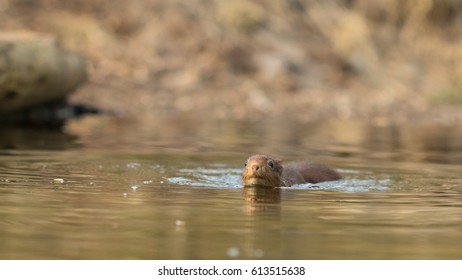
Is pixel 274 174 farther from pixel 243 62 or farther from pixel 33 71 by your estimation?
pixel 243 62

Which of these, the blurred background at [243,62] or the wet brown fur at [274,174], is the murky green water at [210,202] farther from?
the blurred background at [243,62]

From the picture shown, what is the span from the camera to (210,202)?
9.79 metres

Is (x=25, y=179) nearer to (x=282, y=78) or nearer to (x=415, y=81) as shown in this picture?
(x=282, y=78)

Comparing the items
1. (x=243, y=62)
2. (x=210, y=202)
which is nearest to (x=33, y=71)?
(x=243, y=62)

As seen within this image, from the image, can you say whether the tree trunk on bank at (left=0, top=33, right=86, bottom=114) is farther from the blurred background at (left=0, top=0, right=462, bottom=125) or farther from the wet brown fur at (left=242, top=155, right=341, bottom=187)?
the wet brown fur at (left=242, top=155, right=341, bottom=187)

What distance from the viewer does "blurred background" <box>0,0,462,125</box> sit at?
25969 millimetres

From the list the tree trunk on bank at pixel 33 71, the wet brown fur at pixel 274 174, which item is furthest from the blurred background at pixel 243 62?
the wet brown fur at pixel 274 174

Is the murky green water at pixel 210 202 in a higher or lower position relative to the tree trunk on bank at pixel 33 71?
lower

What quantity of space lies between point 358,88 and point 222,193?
1790 cm

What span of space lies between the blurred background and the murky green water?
790 centimetres

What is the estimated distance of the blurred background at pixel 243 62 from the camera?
26.0 meters

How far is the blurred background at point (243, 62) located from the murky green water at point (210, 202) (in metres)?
7.90

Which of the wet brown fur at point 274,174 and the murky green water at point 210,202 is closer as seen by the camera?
the murky green water at point 210,202

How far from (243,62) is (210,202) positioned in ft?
59.7
